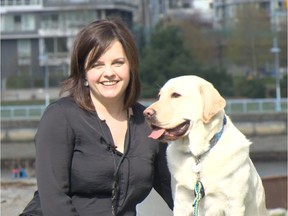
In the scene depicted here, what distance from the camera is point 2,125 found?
36.5 meters

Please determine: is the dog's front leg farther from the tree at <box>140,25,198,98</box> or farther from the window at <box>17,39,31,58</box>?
the window at <box>17,39,31,58</box>

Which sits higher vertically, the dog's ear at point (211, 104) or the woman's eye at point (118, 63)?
the woman's eye at point (118, 63)

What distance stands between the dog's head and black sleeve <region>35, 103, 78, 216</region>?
1.35 feet

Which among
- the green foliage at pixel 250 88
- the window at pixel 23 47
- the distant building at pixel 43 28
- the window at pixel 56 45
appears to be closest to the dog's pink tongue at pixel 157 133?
the green foliage at pixel 250 88

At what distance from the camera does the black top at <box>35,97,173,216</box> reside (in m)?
3.53

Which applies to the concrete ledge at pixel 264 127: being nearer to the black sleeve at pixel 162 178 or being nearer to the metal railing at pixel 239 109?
the metal railing at pixel 239 109

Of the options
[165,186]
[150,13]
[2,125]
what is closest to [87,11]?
[150,13]

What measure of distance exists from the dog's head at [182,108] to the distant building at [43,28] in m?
52.0

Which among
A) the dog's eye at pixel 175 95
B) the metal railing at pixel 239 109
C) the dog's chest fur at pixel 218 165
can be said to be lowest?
the metal railing at pixel 239 109

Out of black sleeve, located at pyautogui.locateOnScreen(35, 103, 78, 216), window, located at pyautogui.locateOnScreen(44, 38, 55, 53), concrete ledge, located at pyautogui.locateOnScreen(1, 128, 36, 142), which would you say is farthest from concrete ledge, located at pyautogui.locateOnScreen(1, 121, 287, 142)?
black sleeve, located at pyautogui.locateOnScreen(35, 103, 78, 216)

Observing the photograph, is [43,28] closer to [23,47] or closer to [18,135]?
[23,47]

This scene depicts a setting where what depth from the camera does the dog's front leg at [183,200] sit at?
12.3ft

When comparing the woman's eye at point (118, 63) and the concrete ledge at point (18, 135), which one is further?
the concrete ledge at point (18, 135)

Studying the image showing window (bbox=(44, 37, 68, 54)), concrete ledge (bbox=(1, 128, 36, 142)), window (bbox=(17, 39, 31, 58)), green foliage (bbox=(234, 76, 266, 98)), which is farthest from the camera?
window (bbox=(17, 39, 31, 58))
